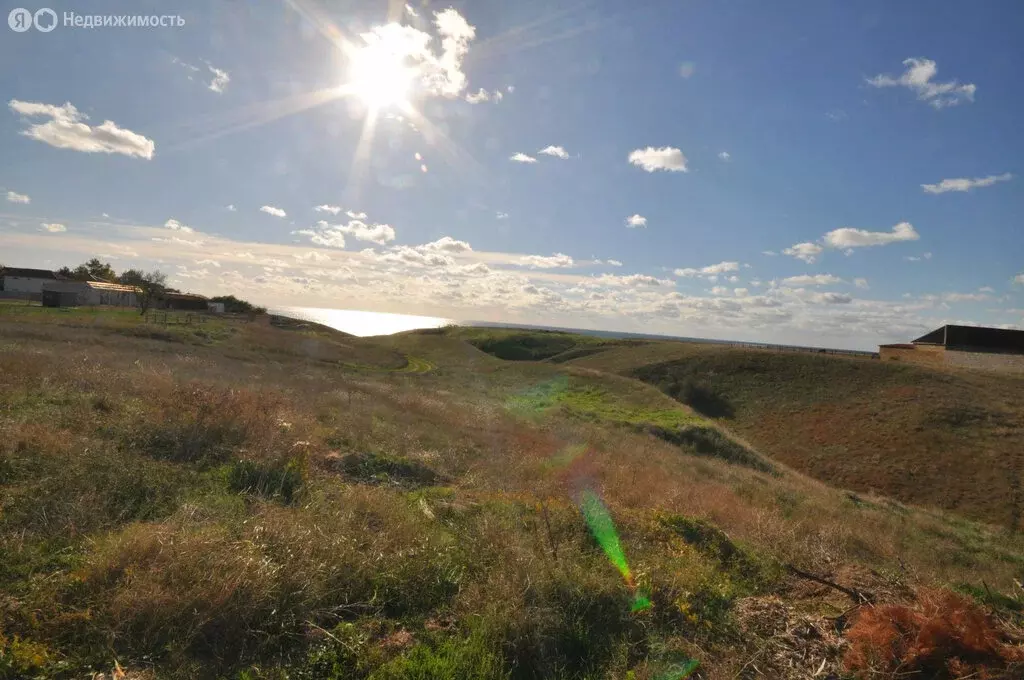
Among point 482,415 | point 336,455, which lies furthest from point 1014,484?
point 336,455

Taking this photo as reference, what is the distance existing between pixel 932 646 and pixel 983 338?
7758cm

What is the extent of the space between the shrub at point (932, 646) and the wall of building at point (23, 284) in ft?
354

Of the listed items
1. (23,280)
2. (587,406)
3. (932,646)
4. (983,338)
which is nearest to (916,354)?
(983,338)

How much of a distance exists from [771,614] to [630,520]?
259cm

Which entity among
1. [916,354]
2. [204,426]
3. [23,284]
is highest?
[23,284]

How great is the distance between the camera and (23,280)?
83.0 metres

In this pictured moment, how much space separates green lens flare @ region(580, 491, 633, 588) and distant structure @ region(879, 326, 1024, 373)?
63082 millimetres

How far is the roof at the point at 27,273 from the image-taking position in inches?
3300

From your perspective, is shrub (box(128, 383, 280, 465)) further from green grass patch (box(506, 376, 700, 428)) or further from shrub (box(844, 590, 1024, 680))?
green grass patch (box(506, 376, 700, 428))

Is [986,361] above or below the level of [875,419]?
above

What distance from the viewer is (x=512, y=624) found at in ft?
15.9

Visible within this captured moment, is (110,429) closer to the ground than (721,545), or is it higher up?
higher up

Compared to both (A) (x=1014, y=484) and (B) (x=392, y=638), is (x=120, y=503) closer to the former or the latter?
(B) (x=392, y=638)

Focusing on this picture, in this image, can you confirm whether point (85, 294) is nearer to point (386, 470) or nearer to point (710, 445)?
point (710, 445)
